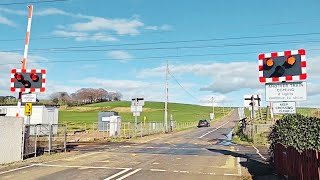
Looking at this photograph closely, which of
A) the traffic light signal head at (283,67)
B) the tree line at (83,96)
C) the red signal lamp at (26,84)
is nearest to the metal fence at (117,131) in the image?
the red signal lamp at (26,84)

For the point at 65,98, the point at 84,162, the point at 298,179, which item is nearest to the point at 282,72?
the point at 298,179

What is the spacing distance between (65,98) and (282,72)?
131525mm

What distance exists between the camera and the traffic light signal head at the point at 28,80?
15742mm

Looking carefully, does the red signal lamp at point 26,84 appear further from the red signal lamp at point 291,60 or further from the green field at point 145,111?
the green field at point 145,111

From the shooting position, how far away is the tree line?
135 m

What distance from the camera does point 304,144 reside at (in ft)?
29.4

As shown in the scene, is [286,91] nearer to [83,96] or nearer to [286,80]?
[286,80]

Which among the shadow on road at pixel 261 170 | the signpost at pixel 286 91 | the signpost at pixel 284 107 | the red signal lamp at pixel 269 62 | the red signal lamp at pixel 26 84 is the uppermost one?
the red signal lamp at pixel 269 62

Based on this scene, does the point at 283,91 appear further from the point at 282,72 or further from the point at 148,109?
the point at 148,109

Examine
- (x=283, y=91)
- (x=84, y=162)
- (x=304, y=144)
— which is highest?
(x=283, y=91)

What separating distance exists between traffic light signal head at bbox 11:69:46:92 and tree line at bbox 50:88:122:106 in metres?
116

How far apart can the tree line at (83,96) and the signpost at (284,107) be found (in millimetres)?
123318

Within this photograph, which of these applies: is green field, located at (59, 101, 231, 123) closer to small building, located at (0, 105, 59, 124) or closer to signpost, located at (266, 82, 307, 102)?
small building, located at (0, 105, 59, 124)

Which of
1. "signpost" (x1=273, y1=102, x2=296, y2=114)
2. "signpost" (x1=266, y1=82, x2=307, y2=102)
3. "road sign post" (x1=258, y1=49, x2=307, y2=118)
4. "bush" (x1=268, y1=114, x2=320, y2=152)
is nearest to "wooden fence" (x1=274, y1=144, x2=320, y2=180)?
"bush" (x1=268, y1=114, x2=320, y2=152)
